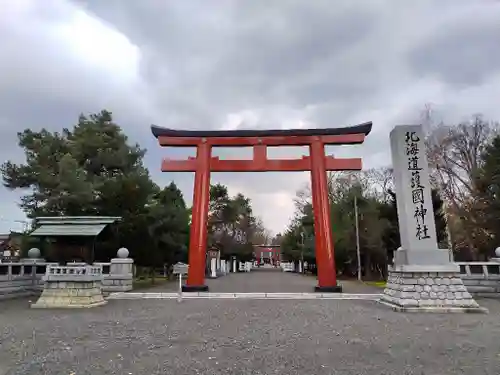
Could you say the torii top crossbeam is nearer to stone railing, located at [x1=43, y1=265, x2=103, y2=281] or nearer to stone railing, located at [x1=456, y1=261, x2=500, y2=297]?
stone railing, located at [x1=456, y1=261, x2=500, y2=297]

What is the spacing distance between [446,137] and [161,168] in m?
18.3

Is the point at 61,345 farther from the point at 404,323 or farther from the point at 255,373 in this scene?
the point at 404,323

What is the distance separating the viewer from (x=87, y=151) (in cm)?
2264

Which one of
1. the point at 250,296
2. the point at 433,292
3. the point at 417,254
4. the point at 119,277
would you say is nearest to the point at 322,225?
the point at 250,296

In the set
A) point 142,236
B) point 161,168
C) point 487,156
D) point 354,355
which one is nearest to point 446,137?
point 487,156

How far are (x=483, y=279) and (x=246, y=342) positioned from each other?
506 inches

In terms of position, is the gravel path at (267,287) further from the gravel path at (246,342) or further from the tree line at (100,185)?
the gravel path at (246,342)

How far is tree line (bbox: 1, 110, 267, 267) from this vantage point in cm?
1975

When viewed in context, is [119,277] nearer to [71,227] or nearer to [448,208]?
[71,227]

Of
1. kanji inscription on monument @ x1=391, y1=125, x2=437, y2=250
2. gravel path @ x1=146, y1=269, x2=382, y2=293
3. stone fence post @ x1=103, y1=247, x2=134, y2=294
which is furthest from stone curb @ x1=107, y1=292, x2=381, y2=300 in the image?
kanji inscription on monument @ x1=391, y1=125, x2=437, y2=250

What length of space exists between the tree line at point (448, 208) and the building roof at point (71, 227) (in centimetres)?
1771

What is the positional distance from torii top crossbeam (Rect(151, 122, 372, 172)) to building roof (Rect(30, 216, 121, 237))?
3.85 metres

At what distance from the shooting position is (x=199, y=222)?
15.7 m

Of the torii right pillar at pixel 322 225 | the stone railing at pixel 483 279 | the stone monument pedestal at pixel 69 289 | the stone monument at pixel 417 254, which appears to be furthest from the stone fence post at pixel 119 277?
the stone railing at pixel 483 279
